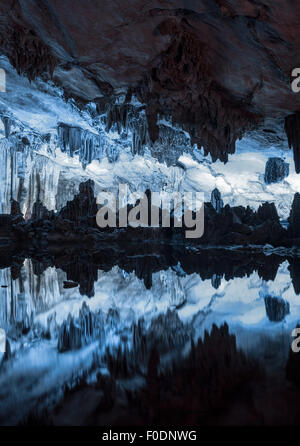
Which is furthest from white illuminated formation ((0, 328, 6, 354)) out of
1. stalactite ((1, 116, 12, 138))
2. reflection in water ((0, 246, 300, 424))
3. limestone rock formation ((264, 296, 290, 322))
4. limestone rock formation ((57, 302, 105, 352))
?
stalactite ((1, 116, 12, 138))

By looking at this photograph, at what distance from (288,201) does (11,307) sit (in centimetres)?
2230

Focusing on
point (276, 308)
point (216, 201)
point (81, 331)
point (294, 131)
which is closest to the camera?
point (81, 331)

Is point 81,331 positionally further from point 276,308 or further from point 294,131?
point 294,131

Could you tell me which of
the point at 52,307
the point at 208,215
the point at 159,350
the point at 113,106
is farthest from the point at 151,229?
the point at 159,350

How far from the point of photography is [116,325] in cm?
200

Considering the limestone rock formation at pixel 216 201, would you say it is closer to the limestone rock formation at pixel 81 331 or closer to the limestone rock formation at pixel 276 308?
the limestone rock formation at pixel 276 308

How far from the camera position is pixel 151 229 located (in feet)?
46.4

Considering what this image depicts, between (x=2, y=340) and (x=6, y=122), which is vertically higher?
(x=6, y=122)

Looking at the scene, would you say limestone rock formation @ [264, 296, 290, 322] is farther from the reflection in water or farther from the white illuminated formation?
the white illuminated formation

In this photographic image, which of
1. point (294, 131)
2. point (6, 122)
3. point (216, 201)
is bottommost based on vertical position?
point (216, 201)

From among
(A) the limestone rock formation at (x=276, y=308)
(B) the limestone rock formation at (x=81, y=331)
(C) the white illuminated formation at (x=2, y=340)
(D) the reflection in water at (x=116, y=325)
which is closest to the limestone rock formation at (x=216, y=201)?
(D) the reflection in water at (x=116, y=325)

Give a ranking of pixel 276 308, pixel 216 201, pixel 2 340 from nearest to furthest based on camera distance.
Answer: pixel 2 340
pixel 276 308
pixel 216 201

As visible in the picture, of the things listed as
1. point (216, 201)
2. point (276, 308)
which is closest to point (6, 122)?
point (216, 201)
